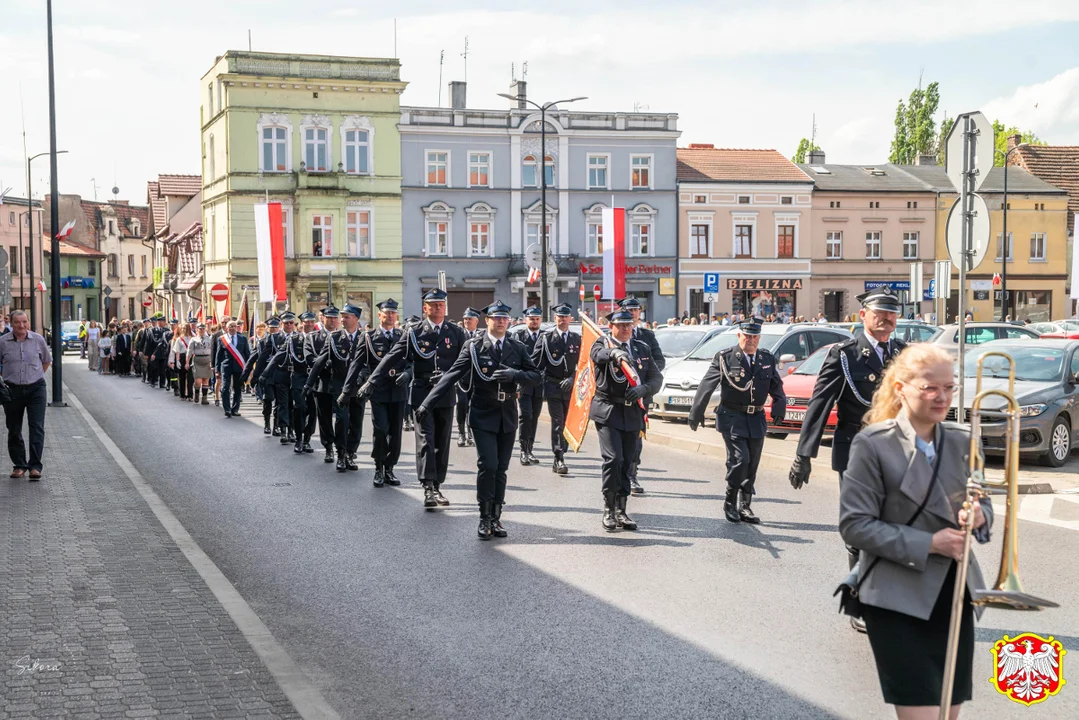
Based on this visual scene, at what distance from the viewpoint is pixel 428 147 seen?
53.5 meters

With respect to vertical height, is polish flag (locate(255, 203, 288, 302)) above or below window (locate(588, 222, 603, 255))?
below

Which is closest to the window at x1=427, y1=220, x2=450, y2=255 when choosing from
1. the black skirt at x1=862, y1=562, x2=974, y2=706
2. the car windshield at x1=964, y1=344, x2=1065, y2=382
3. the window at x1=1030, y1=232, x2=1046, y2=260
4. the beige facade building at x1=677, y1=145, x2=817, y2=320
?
the beige facade building at x1=677, y1=145, x2=817, y2=320

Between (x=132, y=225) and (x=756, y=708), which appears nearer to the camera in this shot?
(x=756, y=708)

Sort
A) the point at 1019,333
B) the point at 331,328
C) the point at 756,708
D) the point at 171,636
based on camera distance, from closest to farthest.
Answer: the point at 756,708, the point at 171,636, the point at 331,328, the point at 1019,333

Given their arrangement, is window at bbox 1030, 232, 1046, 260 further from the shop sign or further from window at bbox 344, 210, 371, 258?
window at bbox 344, 210, 371, 258

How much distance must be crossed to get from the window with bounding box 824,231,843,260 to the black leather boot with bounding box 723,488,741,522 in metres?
49.0

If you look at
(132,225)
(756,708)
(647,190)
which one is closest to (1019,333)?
(756,708)

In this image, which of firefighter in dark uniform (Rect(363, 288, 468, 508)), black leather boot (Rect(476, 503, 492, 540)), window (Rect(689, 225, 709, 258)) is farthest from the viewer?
window (Rect(689, 225, 709, 258))

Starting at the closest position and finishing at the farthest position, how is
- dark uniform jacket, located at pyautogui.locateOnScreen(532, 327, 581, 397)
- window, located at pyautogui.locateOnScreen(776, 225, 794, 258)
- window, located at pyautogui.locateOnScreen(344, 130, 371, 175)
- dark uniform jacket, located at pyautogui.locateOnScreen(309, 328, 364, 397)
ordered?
dark uniform jacket, located at pyautogui.locateOnScreen(309, 328, 364, 397) → dark uniform jacket, located at pyautogui.locateOnScreen(532, 327, 581, 397) → window, located at pyautogui.locateOnScreen(344, 130, 371, 175) → window, located at pyautogui.locateOnScreen(776, 225, 794, 258)

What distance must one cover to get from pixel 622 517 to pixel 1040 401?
649 centimetres

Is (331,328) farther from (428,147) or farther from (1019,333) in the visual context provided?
(428,147)

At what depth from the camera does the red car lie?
16.5 metres

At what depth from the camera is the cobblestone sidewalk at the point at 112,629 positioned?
5.43 m

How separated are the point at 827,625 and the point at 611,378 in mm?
3674
